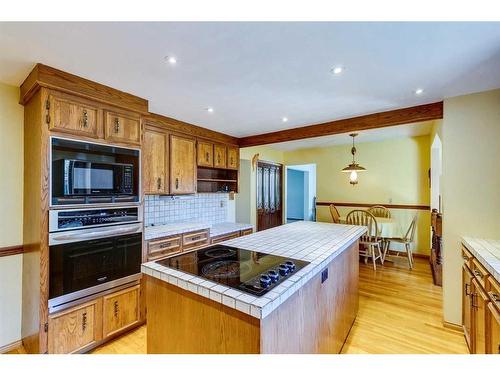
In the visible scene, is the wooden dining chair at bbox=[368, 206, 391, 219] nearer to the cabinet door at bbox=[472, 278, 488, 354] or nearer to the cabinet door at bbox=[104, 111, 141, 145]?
the cabinet door at bbox=[472, 278, 488, 354]

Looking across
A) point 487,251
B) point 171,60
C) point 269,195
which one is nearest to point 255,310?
point 171,60

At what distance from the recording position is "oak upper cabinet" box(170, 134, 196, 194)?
3.11m

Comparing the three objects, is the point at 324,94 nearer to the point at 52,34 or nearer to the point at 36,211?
the point at 52,34

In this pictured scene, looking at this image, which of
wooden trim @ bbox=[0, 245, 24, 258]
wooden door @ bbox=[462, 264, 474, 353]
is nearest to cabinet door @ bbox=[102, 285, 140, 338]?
wooden trim @ bbox=[0, 245, 24, 258]

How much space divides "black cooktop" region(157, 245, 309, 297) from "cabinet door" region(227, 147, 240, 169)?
245cm

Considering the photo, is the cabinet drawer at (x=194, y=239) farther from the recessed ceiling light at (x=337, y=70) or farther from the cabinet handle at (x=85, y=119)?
the recessed ceiling light at (x=337, y=70)

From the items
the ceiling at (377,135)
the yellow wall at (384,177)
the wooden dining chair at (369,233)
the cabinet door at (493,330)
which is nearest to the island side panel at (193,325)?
the cabinet door at (493,330)

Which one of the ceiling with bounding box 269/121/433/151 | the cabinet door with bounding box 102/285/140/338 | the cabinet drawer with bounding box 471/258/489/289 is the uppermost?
the ceiling with bounding box 269/121/433/151

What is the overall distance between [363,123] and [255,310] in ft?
9.00

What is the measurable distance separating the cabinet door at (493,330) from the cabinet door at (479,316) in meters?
0.08

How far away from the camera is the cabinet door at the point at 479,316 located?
1.52 meters

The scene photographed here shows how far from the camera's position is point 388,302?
285 cm

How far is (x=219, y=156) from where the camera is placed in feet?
12.6

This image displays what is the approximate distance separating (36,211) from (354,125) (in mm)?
3311
